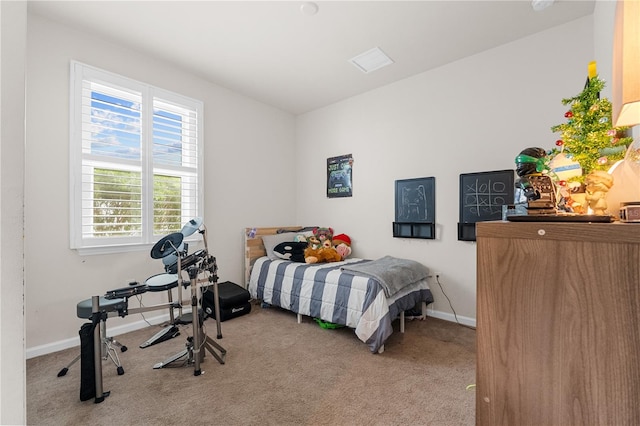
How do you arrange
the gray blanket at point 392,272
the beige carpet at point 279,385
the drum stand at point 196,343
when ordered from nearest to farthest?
the beige carpet at point 279,385 < the drum stand at point 196,343 < the gray blanket at point 392,272

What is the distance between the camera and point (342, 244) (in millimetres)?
3633

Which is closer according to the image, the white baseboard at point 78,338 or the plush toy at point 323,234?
the white baseboard at point 78,338

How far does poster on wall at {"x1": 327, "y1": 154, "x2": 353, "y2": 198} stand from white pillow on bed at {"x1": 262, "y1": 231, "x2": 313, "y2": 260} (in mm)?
710

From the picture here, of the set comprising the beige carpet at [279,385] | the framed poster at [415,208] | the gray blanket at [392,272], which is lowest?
the beige carpet at [279,385]

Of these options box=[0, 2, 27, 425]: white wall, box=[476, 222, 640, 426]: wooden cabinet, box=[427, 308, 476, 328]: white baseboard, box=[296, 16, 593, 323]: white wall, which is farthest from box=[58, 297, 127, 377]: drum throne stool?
box=[427, 308, 476, 328]: white baseboard

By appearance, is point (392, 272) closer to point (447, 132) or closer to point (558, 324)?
point (447, 132)

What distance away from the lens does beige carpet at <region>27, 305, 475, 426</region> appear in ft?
5.14

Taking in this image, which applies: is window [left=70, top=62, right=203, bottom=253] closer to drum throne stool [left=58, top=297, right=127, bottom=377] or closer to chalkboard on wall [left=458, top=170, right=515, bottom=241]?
drum throne stool [left=58, top=297, right=127, bottom=377]

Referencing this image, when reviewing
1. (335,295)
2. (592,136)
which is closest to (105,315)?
(335,295)

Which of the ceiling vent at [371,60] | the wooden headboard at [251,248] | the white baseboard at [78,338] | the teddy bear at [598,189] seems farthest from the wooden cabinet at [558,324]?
the wooden headboard at [251,248]

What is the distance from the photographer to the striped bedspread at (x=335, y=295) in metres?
2.30

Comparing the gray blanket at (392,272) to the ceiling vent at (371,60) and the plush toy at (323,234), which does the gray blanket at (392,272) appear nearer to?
the plush toy at (323,234)

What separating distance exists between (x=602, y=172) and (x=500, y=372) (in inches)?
28.6

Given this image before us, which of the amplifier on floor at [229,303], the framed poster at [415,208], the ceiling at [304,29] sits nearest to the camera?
the ceiling at [304,29]
